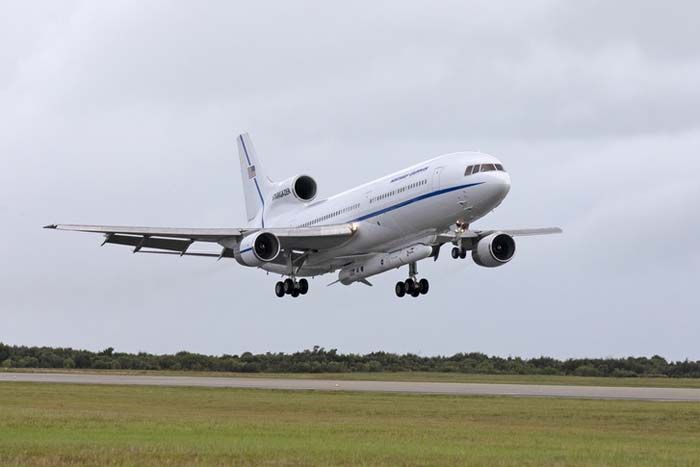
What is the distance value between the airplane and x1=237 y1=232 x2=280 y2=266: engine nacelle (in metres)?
0.05

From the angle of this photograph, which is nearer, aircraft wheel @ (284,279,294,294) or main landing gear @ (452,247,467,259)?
main landing gear @ (452,247,467,259)

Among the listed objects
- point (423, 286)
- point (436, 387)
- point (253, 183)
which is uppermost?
point (253, 183)

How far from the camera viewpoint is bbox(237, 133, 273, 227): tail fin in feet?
247

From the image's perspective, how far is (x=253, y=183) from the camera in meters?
78.5

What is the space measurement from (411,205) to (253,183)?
26800 mm

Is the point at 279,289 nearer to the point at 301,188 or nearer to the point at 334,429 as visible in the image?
the point at 301,188

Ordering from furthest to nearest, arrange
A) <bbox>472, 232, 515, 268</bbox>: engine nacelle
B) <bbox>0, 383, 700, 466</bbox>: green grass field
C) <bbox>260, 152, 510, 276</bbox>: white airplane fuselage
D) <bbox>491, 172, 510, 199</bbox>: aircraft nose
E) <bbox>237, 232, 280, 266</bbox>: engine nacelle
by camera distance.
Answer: <bbox>472, 232, 515, 268</bbox>: engine nacelle < <bbox>237, 232, 280, 266</bbox>: engine nacelle < <bbox>260, 152, 510, 276</bbox>: white airplane fuselage < <bbox>491, 172, 510, 199</bbox>: aircraft nose < <bbox>0, 383, 700, 466</bbox>: green grass field

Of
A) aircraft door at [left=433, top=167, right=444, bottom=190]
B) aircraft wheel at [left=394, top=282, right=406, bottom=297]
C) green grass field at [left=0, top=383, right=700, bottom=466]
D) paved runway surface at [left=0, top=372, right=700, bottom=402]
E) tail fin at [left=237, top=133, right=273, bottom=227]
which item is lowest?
green grass field at [left=0, top=383, right=700, bottom=466]

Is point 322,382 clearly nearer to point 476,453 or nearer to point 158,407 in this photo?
point 158,407

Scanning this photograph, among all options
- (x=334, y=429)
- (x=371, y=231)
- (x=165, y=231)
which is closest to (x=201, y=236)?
(x=165, y=231)

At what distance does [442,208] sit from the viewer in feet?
170

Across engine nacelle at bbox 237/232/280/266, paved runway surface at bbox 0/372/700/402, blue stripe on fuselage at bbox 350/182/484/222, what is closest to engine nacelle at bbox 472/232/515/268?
paved runway surface at bbox 0/372/700/402

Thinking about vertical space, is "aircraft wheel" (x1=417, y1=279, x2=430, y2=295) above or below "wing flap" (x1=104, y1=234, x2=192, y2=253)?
below

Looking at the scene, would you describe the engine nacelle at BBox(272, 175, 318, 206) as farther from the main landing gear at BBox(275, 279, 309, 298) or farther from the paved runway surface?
the paved runway surface
